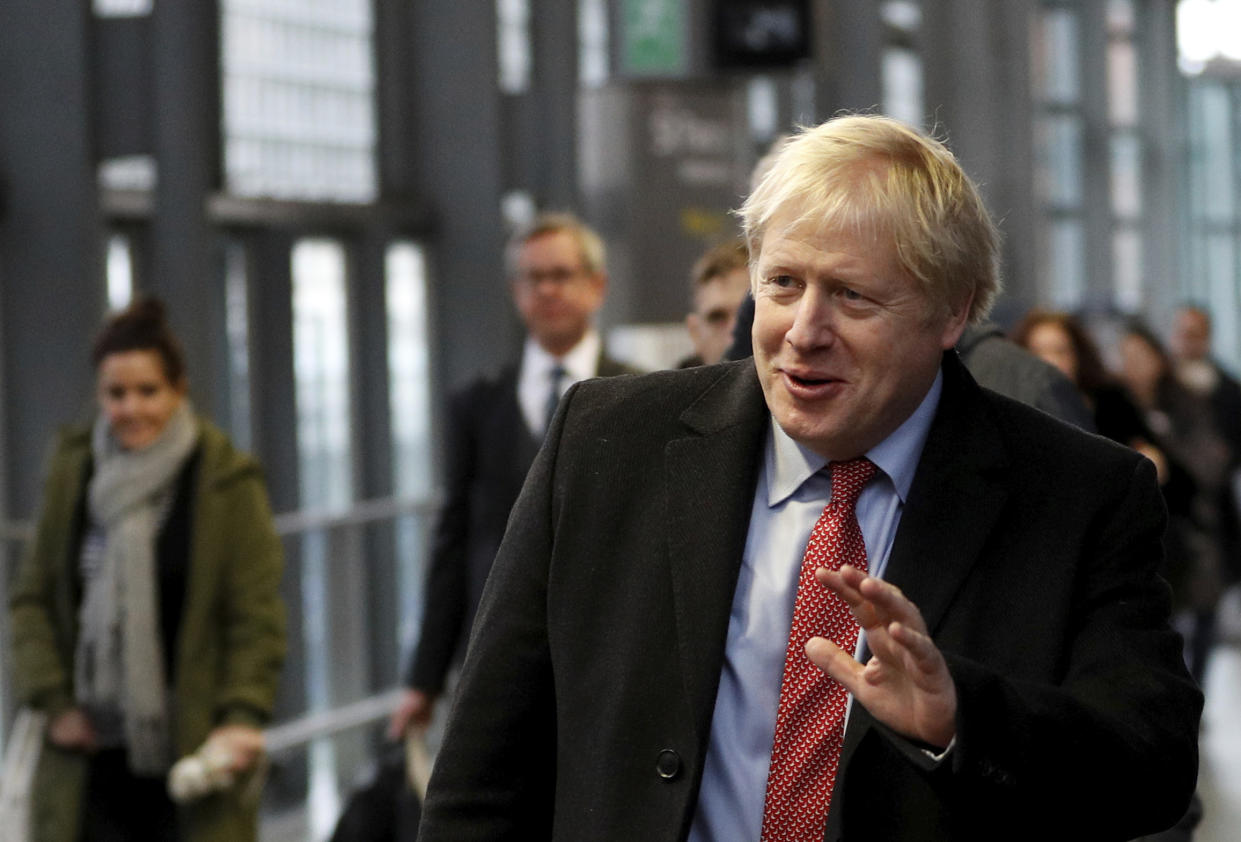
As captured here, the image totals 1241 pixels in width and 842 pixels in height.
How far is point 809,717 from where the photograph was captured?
2037 millimetres

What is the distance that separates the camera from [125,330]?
16.0 ft

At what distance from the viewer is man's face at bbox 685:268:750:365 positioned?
402cm

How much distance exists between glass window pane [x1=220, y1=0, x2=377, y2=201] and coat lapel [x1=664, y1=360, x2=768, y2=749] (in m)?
6.36

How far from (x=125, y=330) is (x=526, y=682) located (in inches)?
118

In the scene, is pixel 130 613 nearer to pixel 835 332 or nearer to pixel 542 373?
pixel 542 373

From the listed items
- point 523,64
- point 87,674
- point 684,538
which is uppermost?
point 523,64

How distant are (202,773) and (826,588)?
3.05 m

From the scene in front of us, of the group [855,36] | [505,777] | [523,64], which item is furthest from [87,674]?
[855,36]

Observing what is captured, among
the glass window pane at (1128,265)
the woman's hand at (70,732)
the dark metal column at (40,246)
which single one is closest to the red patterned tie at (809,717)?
the woman's hand at (70,732)

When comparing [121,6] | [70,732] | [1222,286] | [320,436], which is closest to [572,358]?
[70,732]

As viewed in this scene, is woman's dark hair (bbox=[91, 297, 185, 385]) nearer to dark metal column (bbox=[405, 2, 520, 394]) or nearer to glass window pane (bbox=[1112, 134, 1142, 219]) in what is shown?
dark metal column (bbox=[405, 2, 520, 394])

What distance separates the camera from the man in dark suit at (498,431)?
5.10 meters

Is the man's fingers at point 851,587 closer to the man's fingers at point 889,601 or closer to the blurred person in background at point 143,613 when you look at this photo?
the man's fingers at point 889,601

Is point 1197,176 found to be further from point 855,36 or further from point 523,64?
point 523,64
